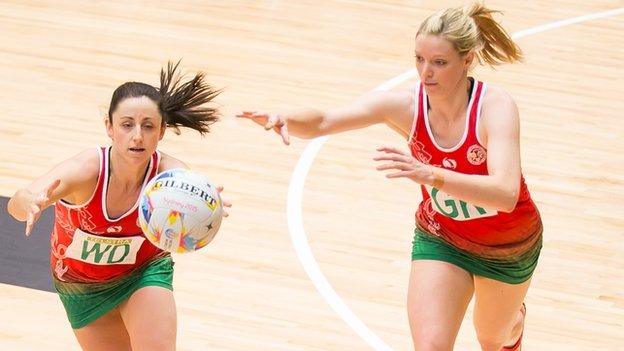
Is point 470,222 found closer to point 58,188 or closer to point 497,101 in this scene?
point 497,101

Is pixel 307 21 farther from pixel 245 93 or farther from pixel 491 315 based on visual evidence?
pixel 491 315

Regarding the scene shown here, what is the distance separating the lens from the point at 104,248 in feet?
16.1

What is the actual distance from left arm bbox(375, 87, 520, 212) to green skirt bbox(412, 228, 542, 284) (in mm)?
440

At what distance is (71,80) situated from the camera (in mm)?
10406

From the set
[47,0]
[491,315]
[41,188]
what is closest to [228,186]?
[491,315]

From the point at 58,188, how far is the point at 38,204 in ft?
0.81

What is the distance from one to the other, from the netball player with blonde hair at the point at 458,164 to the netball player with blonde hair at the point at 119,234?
44 cm

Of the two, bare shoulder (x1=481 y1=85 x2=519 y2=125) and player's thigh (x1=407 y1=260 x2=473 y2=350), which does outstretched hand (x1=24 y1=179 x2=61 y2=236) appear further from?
bare shoulder (x1=481 y1=85 x2=519 y2=125)

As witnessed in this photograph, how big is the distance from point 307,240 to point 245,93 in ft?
9.29

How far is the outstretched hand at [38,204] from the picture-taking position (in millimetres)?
4363

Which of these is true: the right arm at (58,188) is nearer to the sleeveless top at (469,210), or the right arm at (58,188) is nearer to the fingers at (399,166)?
the fingers at (399,166)

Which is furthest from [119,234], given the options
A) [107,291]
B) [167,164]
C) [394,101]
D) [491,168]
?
[491,168]

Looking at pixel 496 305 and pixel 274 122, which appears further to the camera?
pixel 496 305

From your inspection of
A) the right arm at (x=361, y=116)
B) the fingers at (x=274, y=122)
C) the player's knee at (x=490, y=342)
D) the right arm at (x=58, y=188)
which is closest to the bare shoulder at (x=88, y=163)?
the right arm at (x=58, y=188)
